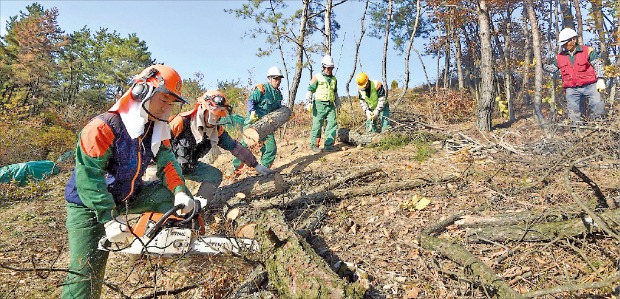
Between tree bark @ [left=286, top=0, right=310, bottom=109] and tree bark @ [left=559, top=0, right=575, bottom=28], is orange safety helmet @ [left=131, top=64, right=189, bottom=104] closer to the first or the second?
tree bark @ [left=286, top=0, right=310, bottom=109]

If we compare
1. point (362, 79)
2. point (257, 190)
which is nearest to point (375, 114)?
point (362, 79)

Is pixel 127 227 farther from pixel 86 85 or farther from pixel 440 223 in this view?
pixel 86 85

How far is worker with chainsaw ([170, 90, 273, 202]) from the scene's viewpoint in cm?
391

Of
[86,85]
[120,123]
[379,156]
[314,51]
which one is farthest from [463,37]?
[86,85]

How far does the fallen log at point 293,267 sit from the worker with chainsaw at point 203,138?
144 cm

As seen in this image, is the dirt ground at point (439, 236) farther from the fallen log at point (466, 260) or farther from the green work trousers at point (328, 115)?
the green work trousers at point (328, 115)

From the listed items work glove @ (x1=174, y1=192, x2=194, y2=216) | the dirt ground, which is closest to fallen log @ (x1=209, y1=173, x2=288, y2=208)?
the dirt ground

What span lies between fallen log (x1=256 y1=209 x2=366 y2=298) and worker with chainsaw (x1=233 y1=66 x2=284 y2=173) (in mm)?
3320

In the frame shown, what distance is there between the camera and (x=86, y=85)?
27.6 metres

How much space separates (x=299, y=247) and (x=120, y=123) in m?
1.44

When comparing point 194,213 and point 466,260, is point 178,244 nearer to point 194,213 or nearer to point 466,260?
point 194,213

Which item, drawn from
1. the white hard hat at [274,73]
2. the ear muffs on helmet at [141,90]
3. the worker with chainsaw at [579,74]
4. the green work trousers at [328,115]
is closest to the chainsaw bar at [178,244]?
the ear muffs on helmet at [141,90]

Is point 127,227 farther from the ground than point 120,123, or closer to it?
closer to it

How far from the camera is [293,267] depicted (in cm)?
235
